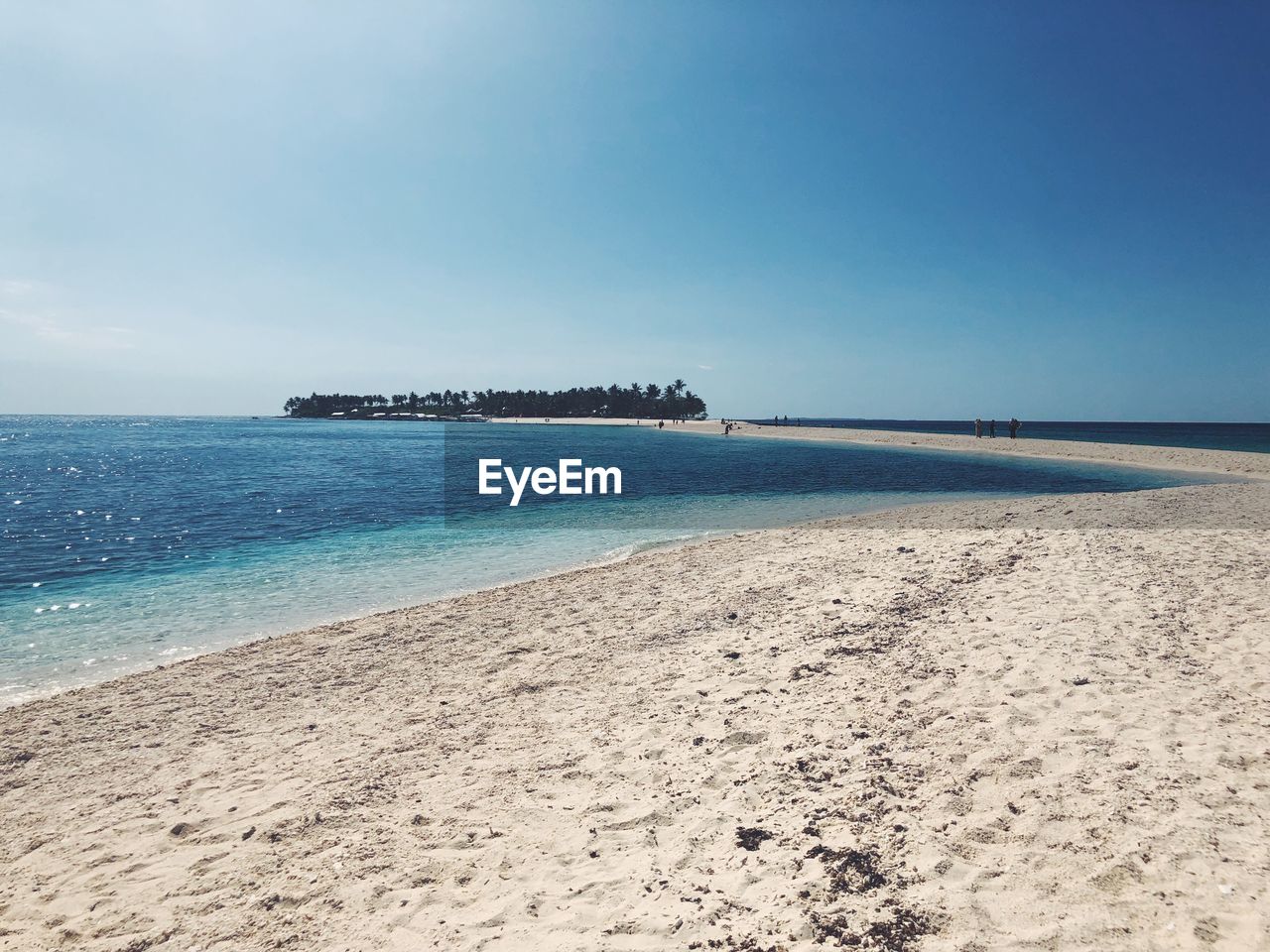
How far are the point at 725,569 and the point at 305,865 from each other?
33.3 ft

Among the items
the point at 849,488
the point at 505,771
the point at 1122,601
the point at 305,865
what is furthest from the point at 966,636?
the point at 849,488

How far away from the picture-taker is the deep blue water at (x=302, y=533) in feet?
38.5

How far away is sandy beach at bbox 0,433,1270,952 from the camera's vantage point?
395 cm

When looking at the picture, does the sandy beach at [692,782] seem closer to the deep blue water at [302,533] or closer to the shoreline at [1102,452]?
the deep blue water at [302,533]

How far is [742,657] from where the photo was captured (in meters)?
8.26

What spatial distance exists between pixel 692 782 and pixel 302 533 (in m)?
20.5

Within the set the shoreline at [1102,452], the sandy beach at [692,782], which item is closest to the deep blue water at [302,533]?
the sandy beach at [692,782]

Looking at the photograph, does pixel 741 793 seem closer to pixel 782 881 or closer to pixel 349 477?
pixel 782 881

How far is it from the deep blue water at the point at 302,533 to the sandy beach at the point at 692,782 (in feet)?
9.31

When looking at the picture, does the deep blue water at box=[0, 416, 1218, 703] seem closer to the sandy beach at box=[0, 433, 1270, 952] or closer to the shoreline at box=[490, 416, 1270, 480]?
the sandy beach at box=[0, 433, 1270, 952]

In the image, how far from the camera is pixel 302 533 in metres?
21.4

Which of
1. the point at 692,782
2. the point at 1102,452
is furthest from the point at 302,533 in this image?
the point at 1102,452

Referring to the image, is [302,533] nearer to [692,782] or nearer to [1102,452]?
[692,782]

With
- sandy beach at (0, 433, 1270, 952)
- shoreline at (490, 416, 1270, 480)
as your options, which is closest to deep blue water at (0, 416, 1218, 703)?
sandy beach at (0, 433, 1270, 952)
